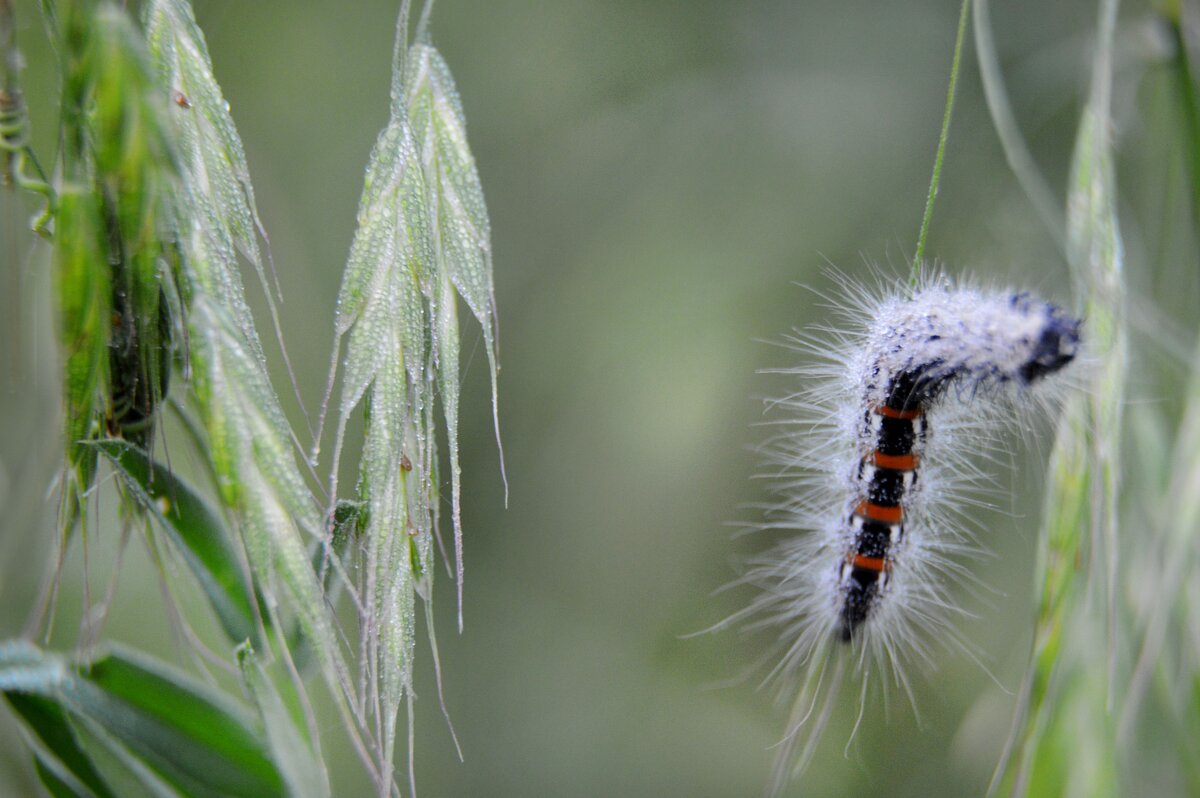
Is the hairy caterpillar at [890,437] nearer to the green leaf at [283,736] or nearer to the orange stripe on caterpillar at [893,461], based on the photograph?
the orange stripe on caterpillar at [893,461]

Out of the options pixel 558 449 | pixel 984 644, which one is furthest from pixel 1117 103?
pixel 558 449

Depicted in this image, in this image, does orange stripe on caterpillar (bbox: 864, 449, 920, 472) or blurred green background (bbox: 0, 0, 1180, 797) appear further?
blurred green background (bbox: 0, 0, 1180, 797)

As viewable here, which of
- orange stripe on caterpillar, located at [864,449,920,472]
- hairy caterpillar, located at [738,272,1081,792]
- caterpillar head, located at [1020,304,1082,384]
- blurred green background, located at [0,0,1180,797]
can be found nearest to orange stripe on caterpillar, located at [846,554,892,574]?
hairy caterpillar, located at [738,272,1081,792]

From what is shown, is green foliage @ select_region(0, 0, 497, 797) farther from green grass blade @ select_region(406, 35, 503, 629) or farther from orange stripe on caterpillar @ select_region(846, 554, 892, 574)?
orange stripe on caterpillar @ select_region(846, 554, 892, 574)

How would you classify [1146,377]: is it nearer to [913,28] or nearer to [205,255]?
[205,255]

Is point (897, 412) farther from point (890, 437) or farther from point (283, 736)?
point (283, 736)

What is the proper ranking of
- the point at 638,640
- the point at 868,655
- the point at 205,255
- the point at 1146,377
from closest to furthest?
the point at 205,255, the point at 1146,377, the point at 868,655, the point at 638,640

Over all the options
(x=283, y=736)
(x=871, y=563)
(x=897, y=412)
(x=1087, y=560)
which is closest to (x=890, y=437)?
(x=897, y=412)
